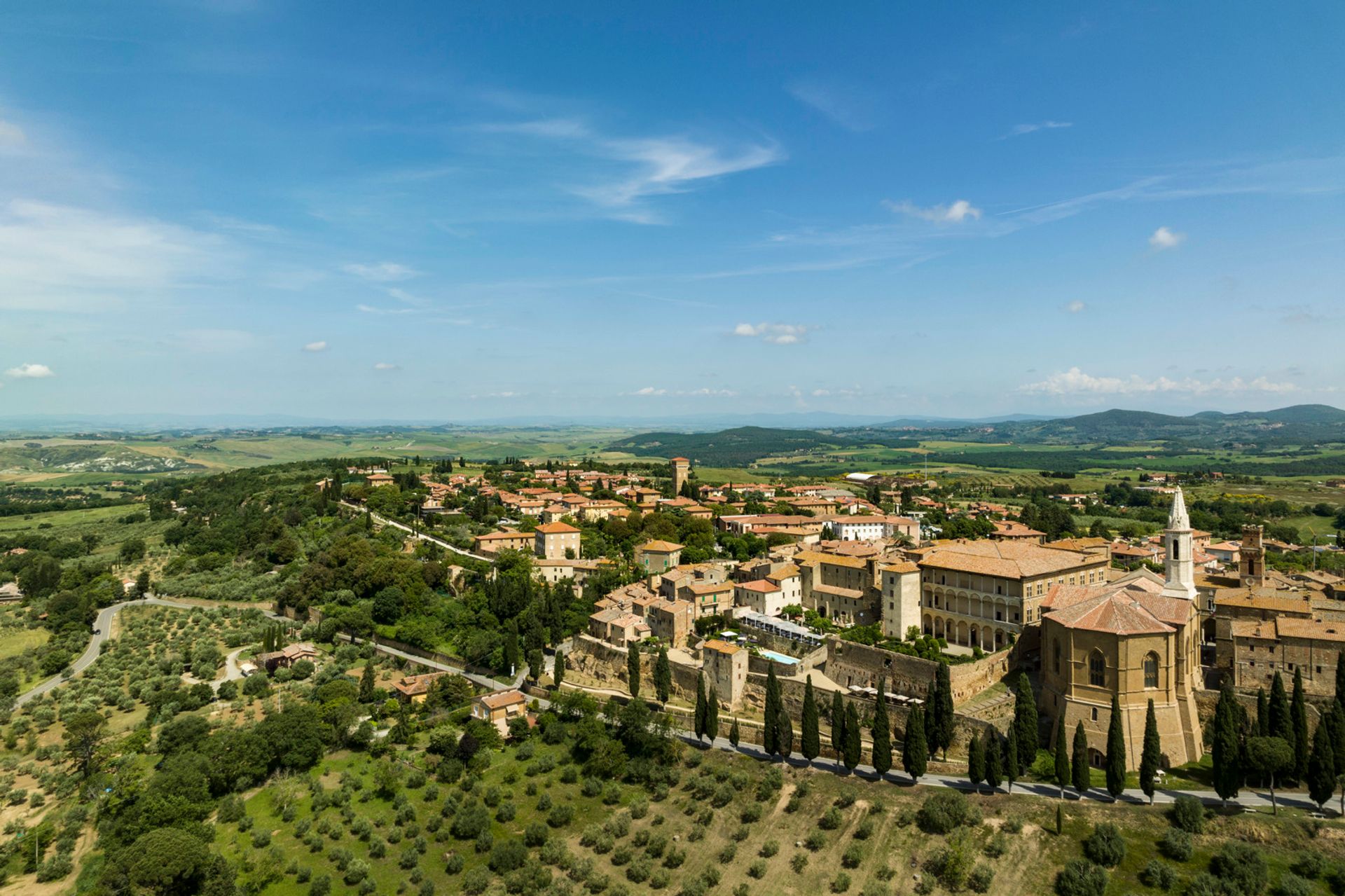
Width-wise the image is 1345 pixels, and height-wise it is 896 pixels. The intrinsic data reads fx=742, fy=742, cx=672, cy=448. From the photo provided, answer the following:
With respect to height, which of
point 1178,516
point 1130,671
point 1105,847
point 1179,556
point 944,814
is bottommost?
point 944,814

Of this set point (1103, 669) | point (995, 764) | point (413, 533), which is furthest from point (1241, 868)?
point (413, 533)

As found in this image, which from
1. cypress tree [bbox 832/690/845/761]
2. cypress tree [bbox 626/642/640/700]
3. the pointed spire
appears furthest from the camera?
cypress tree [bbox 626/642/640/700]

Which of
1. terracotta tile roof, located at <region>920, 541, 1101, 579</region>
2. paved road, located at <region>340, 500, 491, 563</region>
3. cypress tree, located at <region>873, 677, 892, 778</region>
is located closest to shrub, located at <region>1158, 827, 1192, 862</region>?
cypress tree, located at <region>873, 677, 892, 778</region>

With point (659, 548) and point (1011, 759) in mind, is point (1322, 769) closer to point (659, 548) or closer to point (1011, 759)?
point (1011, 759)

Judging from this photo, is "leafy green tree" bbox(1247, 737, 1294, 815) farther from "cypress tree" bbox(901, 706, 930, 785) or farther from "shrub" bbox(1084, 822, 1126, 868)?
"cypress tree" bbox(901, 706, 930, 785)

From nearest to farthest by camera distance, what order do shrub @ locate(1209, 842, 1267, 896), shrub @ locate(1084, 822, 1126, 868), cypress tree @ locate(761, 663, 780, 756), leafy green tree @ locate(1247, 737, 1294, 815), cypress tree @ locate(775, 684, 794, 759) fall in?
shrub @ locate(1209, 842, 1267, 896)
shrub @ locate(1084, 822, 1126, 868)
leafy green tree @ locate(1247, 737, 1294, 815)
cypress tree @ locate(761, 663, 780, 756)
cypress tree @ locate(775, 684, 794, 759)

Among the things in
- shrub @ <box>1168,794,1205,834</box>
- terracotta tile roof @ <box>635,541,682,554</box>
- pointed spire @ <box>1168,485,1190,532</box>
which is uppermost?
pointed spire @ <box>1168,485,1190,532</box>

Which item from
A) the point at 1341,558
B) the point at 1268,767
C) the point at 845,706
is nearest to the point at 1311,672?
the point at 1268,767
